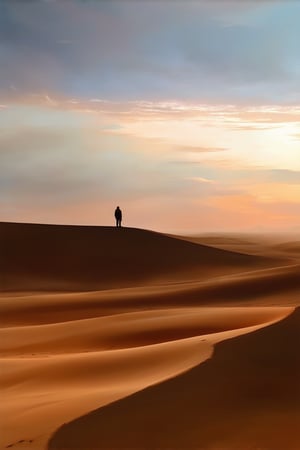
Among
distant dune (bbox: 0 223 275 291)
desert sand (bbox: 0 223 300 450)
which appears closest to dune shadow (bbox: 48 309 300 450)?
desert sand (bbox: 0 223 300 450)

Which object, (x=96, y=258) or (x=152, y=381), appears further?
(x=96, y=258)

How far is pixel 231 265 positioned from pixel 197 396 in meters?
25.7

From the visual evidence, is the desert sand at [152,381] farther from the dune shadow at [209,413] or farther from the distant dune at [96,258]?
the distant dune at [96,258]

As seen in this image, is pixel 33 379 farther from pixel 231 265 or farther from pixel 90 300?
pixel 231 265

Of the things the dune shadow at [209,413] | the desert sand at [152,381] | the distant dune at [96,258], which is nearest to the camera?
the dune shadow at [209,413]

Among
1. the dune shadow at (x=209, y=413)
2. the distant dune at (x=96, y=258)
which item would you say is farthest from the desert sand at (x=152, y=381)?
the distant dune at (x=96, y=258)

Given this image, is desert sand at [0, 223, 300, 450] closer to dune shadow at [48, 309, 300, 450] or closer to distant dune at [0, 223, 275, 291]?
dune shadow at [48, 309, 300, 450]

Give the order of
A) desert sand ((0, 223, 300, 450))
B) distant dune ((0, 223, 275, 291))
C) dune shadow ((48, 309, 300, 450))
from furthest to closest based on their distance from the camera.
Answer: distant dune ((0, 223, 275, 291)) → desert sand ((0, 223, 300, 450)) → dune shadow ((48, 309, 300, 450))

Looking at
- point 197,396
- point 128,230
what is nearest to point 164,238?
point 128,230

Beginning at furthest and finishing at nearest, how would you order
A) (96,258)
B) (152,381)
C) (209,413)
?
(96,258)
(152,381)
(209,413)

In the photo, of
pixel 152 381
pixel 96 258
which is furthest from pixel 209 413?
pixel 96 258

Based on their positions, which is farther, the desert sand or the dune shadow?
the desert sand

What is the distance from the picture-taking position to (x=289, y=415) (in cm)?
509

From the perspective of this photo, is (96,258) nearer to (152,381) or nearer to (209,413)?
(152,381)
